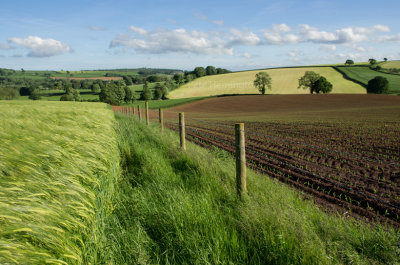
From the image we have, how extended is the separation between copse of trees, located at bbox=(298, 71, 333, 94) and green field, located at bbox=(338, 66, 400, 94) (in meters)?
14.4

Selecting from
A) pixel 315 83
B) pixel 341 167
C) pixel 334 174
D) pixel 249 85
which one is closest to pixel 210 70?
pixel 249 85

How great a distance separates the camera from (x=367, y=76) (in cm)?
8381

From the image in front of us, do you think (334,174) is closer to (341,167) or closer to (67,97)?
(341,167)

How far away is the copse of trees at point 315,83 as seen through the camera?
227 ft

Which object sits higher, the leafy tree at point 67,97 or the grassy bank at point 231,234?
the leafy tree at point 67,97

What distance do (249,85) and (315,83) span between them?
20531 mm

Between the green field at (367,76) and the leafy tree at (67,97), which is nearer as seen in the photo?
the green field at (367,76)

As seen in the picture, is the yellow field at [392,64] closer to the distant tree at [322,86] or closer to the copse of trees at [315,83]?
the copse of trees at [315,83]

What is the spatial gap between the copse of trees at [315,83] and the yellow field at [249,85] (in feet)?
7.68

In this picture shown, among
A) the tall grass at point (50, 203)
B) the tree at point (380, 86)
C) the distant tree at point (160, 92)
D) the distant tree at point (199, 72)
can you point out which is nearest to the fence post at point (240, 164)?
the tall grass at point (50, 203)

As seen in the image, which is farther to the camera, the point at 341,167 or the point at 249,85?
the point at 249,85

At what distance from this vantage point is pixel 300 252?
8.17 feet

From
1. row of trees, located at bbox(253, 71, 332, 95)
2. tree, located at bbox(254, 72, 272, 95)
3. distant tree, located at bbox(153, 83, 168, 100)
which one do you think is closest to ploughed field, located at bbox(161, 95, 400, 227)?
row of trees, located at bbox(253, 71, 332, 95)

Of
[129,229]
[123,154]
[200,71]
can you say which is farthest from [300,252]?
[200,71]
